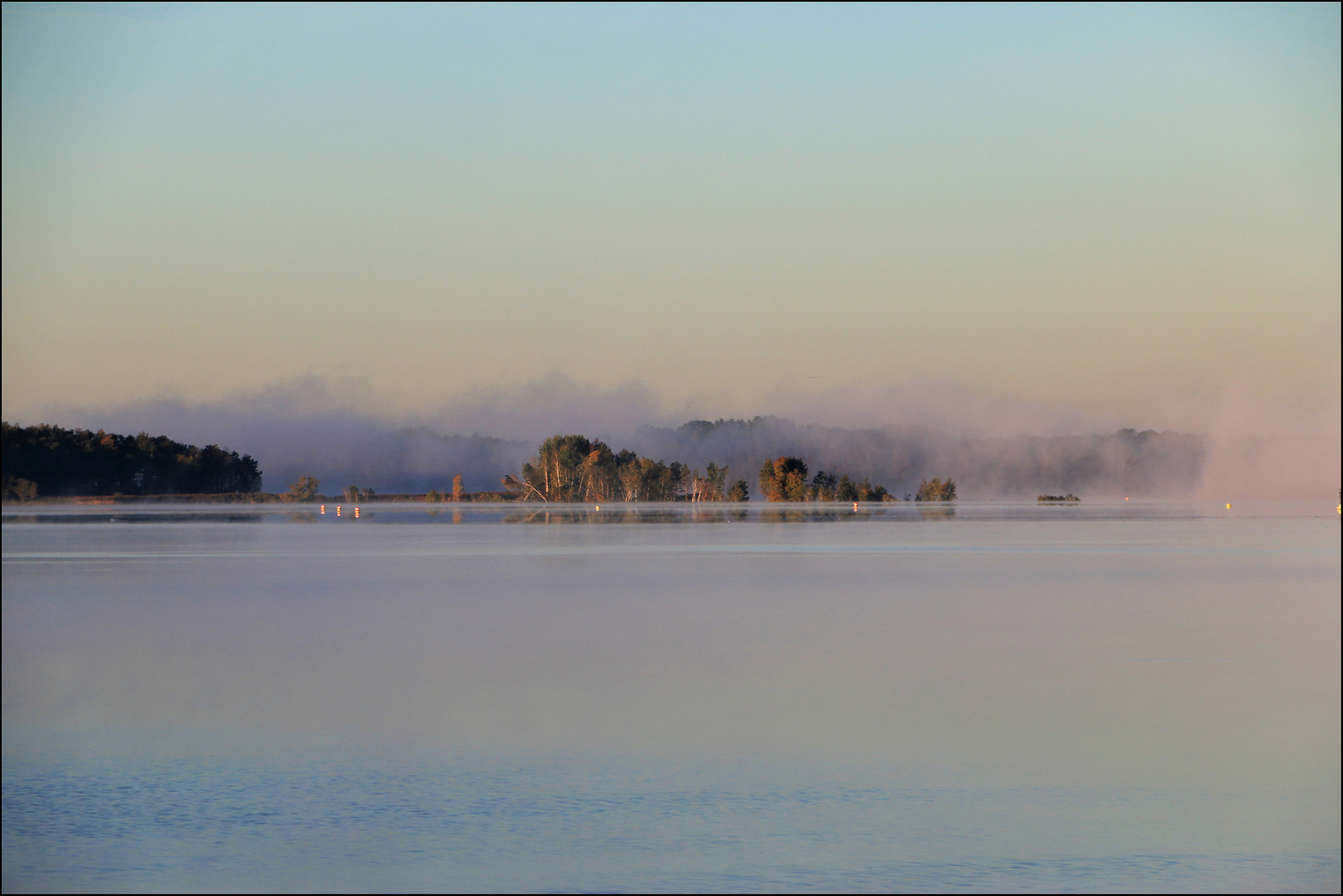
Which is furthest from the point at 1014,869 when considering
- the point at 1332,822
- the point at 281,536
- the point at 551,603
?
the point at 281,536

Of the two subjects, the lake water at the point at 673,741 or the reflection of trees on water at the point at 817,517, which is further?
the reflection of trees on water at the point at 817,517

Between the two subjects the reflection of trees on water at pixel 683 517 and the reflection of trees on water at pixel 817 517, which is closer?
the reflection of trees on water at pixel 683 517

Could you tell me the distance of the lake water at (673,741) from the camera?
8352 mm

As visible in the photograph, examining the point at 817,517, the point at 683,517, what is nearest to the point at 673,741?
the point at 683,517

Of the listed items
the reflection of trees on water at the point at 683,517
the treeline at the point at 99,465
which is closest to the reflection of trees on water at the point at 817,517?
the reflection of trees on water at the point at 683,517

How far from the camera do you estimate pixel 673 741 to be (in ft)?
39.2

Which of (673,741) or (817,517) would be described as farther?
(817,517)

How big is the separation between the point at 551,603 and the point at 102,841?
55.2 ft

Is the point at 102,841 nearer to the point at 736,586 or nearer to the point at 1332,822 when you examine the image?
the point at 1332,822

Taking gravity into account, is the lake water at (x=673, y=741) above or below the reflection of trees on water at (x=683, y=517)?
below

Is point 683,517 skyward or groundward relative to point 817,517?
skyward

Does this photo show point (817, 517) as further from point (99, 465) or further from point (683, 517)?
point (99, 465)

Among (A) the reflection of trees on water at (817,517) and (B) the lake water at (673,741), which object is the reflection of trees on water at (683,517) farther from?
(B) the lake water at (673,741)

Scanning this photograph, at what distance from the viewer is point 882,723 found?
1277cm
